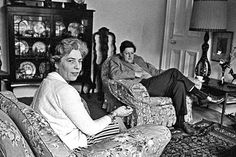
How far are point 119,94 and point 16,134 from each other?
229 centimetres

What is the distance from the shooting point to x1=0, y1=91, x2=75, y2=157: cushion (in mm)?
1135

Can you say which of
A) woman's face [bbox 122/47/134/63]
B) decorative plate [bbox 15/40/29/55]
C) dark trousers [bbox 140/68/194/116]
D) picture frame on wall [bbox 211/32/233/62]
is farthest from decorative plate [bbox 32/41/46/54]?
picture frame on wall [bbox 211/32/233/62]

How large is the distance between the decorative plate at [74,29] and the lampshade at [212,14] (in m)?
1.82

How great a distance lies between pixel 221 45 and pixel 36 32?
8.97 feet

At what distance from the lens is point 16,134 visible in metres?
1.06

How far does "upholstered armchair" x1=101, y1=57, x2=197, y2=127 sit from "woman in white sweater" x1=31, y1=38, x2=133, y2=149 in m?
1.50

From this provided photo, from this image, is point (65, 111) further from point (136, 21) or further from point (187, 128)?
point (136, 21)

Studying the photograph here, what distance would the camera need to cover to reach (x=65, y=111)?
4.70ft

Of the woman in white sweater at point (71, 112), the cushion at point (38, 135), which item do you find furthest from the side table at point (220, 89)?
the cushion at point (38, 135)

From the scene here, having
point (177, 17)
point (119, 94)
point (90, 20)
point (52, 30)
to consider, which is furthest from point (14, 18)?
point (177, 17)

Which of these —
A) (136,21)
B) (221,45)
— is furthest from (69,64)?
(136,21)

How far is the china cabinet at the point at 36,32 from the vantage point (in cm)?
388

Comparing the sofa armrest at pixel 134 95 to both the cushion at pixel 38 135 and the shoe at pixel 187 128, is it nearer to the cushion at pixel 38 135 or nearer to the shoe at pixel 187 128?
the shoe at pixel 187 128

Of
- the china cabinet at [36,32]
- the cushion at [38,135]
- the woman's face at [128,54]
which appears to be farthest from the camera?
the china cabinet at [36,32]
